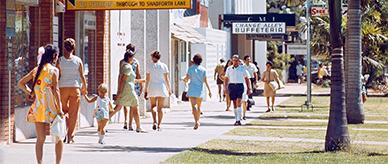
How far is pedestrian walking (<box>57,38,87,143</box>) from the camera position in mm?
15383

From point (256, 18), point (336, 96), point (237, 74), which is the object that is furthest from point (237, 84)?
point (256, 18)

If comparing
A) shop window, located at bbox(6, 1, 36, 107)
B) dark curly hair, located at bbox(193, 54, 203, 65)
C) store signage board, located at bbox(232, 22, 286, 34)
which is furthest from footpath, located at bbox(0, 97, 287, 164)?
store signage board, located at bbox(232, 22, 286, 34)

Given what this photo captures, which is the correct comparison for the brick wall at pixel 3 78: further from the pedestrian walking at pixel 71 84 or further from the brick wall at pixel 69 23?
the brick wall at pixel 69 23

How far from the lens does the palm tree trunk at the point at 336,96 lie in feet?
48.6

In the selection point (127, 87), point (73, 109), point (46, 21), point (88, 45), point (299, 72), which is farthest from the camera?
point (299, 72)

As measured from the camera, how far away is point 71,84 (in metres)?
15.5

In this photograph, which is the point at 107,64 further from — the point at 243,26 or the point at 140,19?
the point at 243,26

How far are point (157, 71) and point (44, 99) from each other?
715cm

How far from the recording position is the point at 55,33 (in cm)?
1758

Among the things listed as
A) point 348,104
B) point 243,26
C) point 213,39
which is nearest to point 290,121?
point 348,104

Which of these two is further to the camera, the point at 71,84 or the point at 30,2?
the point at 30,2

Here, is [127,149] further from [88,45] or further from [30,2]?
[88,45]

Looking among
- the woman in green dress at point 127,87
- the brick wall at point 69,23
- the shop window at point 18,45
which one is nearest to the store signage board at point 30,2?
the shop window at point 18,45

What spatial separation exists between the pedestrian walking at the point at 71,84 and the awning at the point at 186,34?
13.1 m
